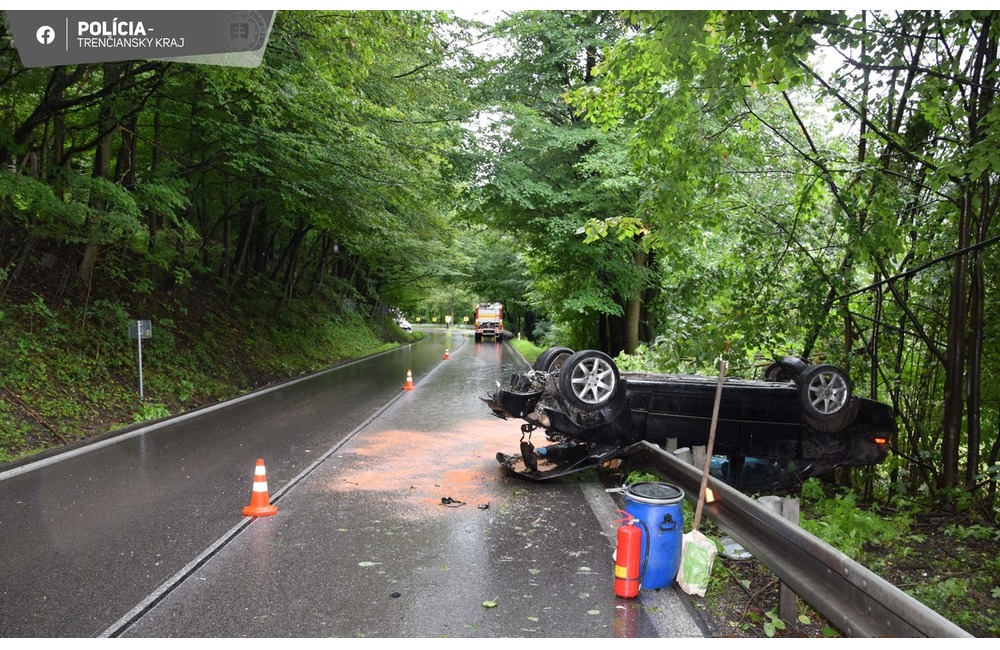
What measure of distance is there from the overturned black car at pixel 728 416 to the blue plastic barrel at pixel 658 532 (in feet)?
7.75

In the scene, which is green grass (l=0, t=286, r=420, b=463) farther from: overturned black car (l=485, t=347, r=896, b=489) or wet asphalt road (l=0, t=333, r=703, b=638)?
overturned black car (l=485, t=347, r=896, b=489)

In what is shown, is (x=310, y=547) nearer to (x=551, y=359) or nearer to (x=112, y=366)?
(x=551, y=359)

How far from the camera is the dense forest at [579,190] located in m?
6.52

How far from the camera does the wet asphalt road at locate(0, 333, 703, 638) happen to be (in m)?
4.02

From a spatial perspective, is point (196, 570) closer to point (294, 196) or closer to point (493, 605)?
point (493, 605)

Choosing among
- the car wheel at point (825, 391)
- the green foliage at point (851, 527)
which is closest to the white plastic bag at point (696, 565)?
the green foliage at point (851, 527)

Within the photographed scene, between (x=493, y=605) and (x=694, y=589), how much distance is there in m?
1.44

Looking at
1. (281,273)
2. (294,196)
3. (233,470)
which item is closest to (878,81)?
(233,470)

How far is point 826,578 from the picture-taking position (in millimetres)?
3408

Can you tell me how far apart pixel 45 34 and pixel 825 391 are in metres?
12.2

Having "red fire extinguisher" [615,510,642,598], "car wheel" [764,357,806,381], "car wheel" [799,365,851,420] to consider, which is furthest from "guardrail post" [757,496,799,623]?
"car wheel" [764,357,806,381]

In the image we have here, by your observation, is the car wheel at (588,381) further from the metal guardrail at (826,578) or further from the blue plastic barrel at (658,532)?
the blue plastic barrel at (658,532)

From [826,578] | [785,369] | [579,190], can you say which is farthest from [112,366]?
[826,578]

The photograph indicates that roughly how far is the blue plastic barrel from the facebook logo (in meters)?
11.0
